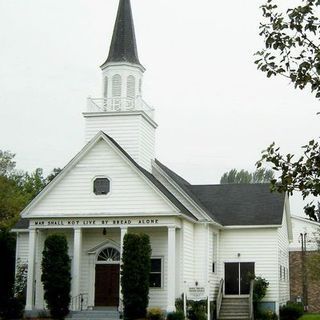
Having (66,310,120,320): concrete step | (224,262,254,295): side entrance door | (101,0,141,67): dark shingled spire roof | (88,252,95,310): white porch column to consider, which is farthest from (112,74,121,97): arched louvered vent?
(66,310,120,320): concrete step

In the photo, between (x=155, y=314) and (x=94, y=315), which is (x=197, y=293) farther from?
(x=94, y=315)

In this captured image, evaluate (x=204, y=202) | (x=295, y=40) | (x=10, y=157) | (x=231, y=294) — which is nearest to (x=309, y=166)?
(x=295, y=40)

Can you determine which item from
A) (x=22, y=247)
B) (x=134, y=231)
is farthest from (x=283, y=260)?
(x=22, y=247)

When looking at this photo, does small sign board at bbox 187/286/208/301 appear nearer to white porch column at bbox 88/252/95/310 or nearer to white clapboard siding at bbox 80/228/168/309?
white clapboard siding at bbox 80/228/168/309

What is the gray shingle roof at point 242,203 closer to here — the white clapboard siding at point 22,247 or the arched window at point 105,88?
the arched window at point 105,88

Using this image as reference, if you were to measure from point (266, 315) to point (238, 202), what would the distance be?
8.10 meters

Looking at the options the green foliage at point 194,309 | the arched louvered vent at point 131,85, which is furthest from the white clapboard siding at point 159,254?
the arched louvered vent at point 131,85

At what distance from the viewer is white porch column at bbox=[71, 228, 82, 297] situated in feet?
108

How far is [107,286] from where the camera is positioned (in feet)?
114

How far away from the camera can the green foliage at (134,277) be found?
29922mm

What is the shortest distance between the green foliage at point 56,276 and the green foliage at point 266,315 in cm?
1069

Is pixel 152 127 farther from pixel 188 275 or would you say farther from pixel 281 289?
pixel 281 289

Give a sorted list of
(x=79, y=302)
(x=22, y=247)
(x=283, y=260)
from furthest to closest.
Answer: (x=283, y=260), (x=22, y=247), (x=79, y=302)

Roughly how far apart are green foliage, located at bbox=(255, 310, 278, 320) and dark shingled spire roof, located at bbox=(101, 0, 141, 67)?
15.2 metres
